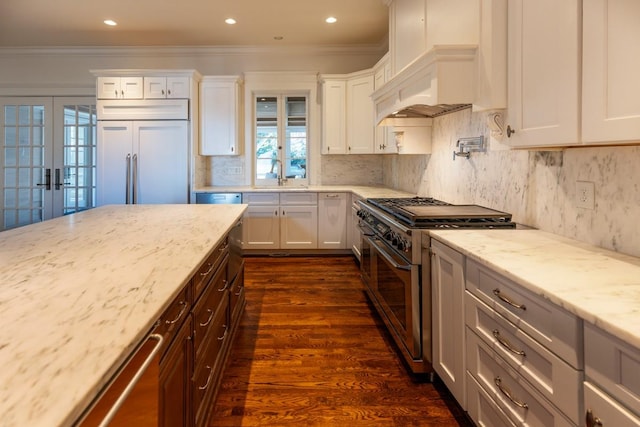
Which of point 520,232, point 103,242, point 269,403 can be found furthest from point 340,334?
point 103,242

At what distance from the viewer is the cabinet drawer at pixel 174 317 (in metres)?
1.13

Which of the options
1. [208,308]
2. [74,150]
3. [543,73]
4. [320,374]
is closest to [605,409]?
[543,73]

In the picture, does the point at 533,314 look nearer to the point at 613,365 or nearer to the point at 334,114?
the point at 613,365

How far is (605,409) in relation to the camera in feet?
3.06

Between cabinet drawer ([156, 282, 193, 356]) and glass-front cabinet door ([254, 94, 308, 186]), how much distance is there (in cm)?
443

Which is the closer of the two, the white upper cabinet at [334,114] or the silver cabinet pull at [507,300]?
the silver cabinet pull at [507,300]

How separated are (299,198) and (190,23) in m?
2.40

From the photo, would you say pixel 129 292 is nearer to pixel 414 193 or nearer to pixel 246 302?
pixel 246 302

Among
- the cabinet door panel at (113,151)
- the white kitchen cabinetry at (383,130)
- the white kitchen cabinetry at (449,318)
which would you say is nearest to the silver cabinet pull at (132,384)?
the white kitchen cabinetry at (449,318)

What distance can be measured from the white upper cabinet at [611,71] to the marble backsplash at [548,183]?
1.15 feet

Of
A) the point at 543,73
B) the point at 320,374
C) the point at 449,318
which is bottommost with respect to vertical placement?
the point at 320,374

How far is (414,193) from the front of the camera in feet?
13.9

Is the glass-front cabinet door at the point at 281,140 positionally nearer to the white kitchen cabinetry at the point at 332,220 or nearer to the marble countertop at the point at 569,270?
the white kitchen cabinetry at the point at 332,220

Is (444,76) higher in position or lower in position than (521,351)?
higher
